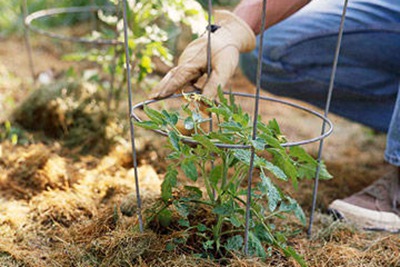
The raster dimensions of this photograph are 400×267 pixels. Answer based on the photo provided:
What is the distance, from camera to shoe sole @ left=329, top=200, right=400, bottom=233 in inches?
50.7

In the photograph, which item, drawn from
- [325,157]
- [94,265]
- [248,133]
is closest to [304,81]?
[325,157]

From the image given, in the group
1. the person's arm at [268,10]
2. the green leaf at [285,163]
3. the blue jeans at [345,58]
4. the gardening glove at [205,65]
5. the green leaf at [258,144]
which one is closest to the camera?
the green leaf at [258,144]

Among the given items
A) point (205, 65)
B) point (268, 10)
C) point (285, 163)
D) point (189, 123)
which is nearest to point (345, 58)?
point (268, 10)

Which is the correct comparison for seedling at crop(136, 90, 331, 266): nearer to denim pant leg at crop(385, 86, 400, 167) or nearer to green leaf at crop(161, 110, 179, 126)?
green leaf at crop(161, 110, 179, 126)

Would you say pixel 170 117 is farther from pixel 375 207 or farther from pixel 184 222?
pixel 375 207

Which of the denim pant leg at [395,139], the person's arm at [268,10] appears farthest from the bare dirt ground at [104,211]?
the person's arm at [268,10]

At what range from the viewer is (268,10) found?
1240 millimetres

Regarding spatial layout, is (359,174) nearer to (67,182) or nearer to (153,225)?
(153,225)

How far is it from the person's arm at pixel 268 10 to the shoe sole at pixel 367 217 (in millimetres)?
624

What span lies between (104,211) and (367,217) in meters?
0.81

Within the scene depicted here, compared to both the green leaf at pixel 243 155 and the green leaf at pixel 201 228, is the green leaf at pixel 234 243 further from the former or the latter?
the green leaf at pixel 243 155

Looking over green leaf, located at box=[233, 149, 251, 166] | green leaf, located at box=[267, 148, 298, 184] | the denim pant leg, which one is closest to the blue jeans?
the denim pant leg

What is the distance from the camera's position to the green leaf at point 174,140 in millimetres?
816

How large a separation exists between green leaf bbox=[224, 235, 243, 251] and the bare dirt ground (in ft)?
0.11
